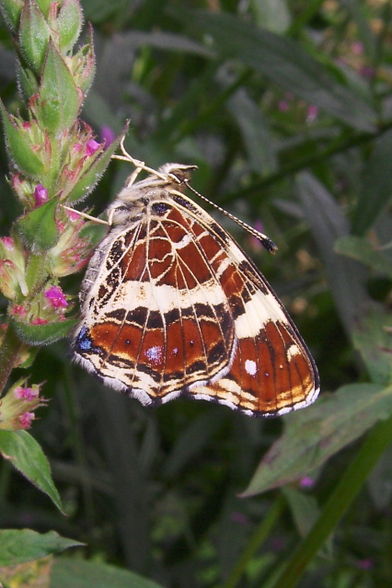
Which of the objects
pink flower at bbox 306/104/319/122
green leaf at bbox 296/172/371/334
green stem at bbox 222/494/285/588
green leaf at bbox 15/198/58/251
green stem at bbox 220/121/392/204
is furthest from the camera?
pink flower at bbox 306/104/319/122

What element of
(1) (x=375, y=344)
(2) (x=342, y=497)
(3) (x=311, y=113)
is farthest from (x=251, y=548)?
(3) (x=311, y=113)

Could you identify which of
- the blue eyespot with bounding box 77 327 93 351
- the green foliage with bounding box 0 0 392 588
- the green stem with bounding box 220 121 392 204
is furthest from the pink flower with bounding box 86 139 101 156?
the green stem with bounding box 220 121 392 204

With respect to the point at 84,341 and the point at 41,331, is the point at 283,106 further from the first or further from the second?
the point at 41,331

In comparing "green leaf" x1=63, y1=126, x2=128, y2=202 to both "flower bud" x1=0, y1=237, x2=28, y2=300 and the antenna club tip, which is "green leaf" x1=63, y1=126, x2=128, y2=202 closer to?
"flower bud" x1=0, y1=237, x2=28, y2=300

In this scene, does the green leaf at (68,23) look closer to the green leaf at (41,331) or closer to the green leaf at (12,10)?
the green leaf at (12,10)

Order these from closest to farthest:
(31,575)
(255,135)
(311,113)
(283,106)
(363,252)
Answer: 1. (31,575)
2. (363,252)
3. (255,135)
4. (311,113)
5. (283,106)

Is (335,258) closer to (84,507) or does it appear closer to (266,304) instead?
(266,304)

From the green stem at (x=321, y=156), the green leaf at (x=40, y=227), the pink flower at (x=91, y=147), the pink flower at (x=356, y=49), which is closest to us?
the green leaf at (x=40, y=227)

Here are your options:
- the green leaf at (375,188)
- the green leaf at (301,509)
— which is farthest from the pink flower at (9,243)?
the green leaf at (375,188)
